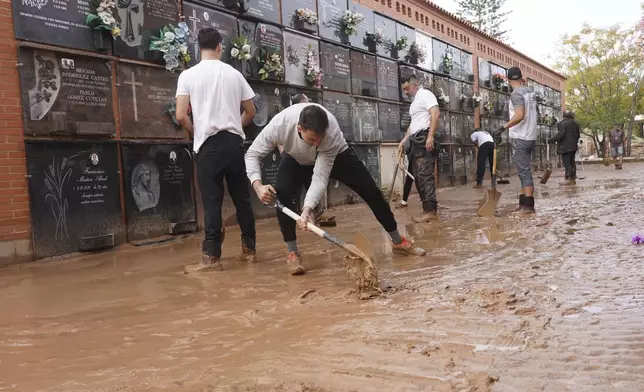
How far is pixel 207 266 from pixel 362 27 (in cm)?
784

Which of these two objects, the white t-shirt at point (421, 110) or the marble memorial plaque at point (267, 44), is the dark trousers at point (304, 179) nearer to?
the white t-shirt at point (421, 110)

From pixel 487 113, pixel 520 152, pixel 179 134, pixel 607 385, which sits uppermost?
pixel 487 113

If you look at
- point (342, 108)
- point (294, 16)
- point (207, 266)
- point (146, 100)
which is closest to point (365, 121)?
point (342, 108)

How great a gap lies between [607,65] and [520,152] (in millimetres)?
28317

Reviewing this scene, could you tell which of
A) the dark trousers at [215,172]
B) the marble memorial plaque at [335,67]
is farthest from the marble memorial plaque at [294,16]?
the dark trousers at [215,172]

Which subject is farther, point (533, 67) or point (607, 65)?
point (607, 65)

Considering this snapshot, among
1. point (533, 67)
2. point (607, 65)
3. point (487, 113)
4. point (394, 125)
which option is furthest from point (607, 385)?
point (607, 65)

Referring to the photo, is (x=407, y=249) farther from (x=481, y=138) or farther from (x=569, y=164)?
(x=569, y=164)

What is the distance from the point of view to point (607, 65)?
2975cm

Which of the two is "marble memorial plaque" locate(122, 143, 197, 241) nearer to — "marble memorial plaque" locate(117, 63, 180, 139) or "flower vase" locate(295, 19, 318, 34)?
"marble memorial plaque" locate(117, 63, 180, 139)

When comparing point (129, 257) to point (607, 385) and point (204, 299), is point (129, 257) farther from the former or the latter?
point (607, 385)

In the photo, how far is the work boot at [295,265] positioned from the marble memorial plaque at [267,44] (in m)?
4.31

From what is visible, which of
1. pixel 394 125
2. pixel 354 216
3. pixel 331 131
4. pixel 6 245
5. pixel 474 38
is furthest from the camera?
pixel 474 38

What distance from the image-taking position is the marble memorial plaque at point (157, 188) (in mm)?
5520
